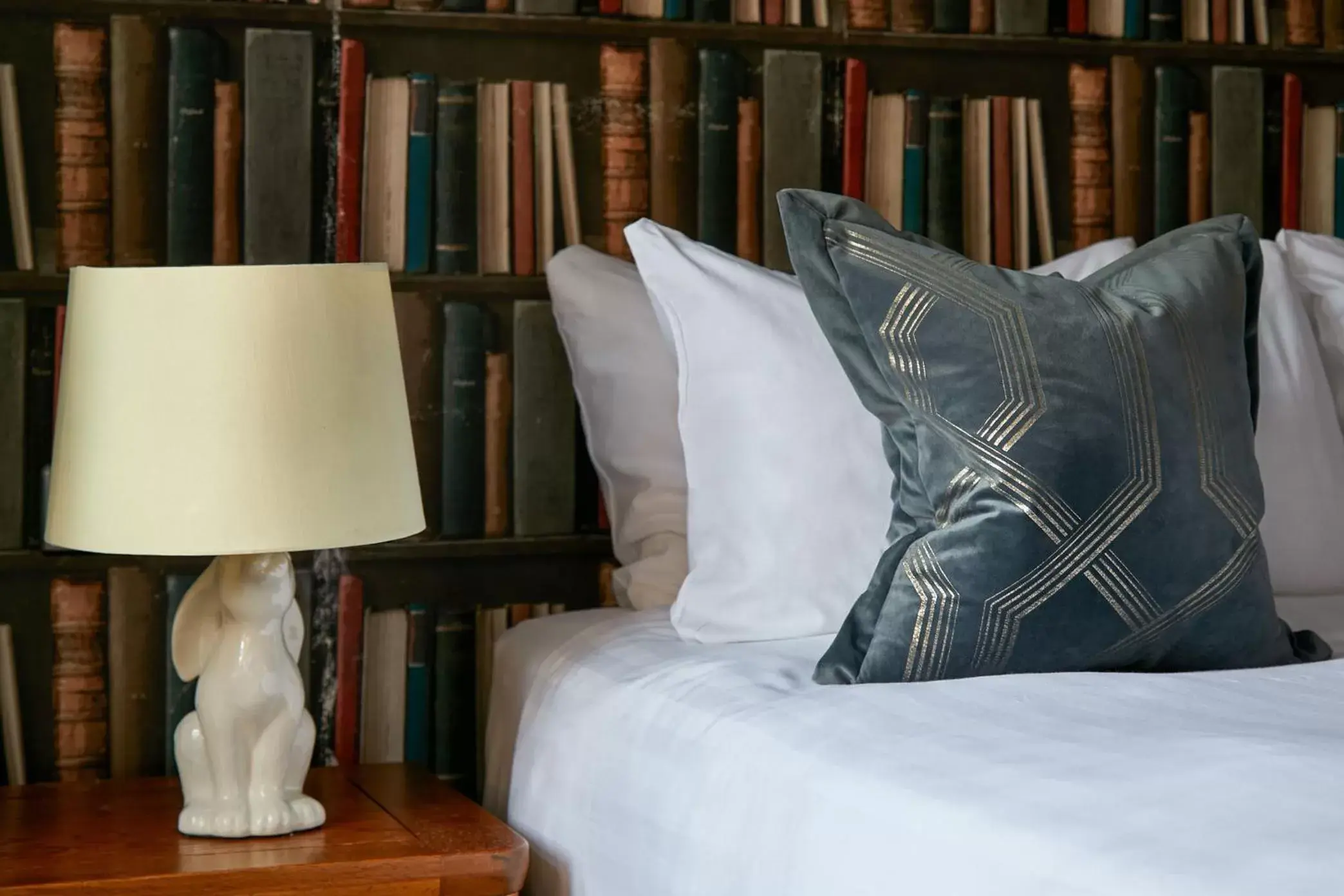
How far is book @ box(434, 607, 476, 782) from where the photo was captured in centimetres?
200

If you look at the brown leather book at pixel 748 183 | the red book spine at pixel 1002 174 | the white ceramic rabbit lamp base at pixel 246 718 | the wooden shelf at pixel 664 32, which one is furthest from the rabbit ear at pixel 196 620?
the red book spine at pixel 1002 174

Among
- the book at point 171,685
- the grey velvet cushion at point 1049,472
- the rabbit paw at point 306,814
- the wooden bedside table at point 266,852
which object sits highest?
the grey velvet cushion at point 1049,472

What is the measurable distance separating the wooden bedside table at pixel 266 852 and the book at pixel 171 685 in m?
0.27

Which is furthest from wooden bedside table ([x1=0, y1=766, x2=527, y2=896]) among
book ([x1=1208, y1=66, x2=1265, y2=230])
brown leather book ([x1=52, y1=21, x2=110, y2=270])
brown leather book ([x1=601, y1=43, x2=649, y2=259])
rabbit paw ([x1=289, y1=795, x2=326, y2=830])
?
book ([x1=1208, y1=66, x2=1265, y2=230])

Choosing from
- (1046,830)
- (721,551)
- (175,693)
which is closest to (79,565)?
(175,693)

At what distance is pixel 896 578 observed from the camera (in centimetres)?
132

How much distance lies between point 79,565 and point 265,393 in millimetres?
675

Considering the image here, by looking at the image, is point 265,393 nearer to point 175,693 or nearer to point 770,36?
point 175,693

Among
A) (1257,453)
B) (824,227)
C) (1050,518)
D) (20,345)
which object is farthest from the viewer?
(20,345)

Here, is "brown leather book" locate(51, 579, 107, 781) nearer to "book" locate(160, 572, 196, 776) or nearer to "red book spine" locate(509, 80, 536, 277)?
"book" locate(160, 572, 196, 776)

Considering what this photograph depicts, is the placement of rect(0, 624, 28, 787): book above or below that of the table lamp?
below

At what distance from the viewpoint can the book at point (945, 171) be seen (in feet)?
7.06

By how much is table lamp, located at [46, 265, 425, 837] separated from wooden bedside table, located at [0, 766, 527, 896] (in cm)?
6

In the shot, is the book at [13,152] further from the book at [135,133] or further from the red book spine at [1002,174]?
the red book spine at [1002,174]
